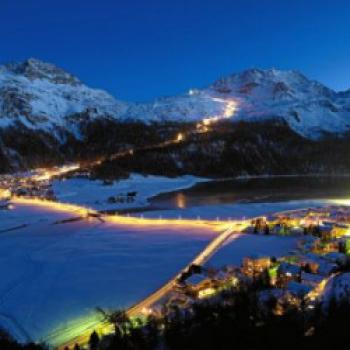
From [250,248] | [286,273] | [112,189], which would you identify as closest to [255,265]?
[286,273]

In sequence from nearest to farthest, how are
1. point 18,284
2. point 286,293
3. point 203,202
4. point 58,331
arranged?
point 58,331
point 286,293
point 18,284
point 203,202

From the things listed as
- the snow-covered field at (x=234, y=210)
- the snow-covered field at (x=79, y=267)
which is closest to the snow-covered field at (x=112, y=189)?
the snow-covered field at (x=234, y=210)

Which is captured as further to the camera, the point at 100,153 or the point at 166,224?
the point at 100,153

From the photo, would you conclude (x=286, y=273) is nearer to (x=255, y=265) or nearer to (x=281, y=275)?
(x=281, y=275)

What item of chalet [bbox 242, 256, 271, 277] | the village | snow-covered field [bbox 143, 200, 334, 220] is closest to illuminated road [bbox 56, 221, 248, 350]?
the village

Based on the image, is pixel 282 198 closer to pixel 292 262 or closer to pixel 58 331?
pixel 292 262

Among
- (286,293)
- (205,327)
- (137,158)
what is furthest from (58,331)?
(137,158)

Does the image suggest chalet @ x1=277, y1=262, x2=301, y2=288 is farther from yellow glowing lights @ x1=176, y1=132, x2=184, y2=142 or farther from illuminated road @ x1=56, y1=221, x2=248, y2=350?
yellow glowing lights @ x1=176, y1=132, x2=184, y2=142

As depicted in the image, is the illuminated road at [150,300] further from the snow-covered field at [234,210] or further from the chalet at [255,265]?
the snow-covered field at [234,210]
